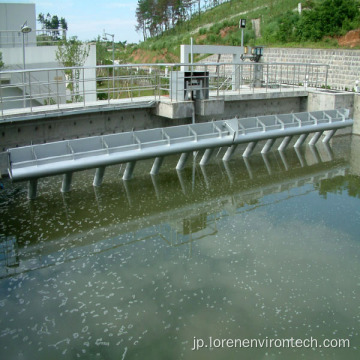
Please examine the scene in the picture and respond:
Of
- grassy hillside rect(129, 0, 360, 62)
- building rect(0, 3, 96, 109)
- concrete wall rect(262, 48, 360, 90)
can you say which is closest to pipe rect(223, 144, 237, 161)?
building rect(0, 3, 96, 109)

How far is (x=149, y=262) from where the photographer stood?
758 centimetres

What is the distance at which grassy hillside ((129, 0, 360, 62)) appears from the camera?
2983 centimetres

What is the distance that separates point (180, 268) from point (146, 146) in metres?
4.56

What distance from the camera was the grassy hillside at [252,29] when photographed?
97.9 ft

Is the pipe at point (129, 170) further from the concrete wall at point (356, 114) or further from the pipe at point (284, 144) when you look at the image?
the concrete wall at point (356, 114)

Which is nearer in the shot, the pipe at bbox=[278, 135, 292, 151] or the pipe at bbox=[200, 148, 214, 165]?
the pipe at bbox=[200, 148, 214, 165]

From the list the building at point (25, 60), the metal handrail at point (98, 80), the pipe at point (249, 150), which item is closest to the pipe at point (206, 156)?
the pipe at point (249, 150)

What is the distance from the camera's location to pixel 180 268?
738cm

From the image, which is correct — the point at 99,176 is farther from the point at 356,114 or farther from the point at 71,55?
the point at 71,55

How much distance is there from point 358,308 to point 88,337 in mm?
3530

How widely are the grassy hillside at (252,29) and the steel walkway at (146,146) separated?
15.9 metres

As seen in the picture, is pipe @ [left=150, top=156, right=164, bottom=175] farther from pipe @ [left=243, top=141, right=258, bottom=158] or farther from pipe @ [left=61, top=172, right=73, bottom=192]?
pipe @ [left=243, top=141, right=258, bottom=158]

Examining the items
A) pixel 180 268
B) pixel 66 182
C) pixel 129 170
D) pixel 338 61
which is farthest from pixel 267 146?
pixel 338 61

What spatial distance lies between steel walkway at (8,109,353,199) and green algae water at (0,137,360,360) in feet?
2.43
